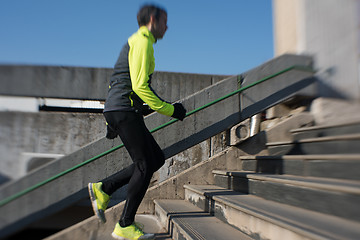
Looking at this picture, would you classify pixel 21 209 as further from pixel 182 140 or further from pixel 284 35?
pixel 284 35

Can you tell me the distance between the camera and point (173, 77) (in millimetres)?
4410

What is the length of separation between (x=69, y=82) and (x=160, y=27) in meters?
2.35

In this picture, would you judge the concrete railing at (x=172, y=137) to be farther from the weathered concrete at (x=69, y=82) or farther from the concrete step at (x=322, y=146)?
the weathered concrete at (x=69, y=82)

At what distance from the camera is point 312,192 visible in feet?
5.57

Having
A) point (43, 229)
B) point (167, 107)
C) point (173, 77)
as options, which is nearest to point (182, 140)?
point (167, 107)

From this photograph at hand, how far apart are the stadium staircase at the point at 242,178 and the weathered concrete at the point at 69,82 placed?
1.21 metres

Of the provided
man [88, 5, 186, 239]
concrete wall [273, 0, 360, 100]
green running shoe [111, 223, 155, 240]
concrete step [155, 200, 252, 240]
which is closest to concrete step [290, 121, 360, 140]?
concrete wall [273, 0, 360, 100]

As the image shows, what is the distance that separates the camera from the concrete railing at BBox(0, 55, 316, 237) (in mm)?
2842

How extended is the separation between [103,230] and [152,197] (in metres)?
0.75

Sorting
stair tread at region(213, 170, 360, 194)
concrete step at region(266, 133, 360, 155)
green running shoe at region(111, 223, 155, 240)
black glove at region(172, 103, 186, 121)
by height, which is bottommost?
green running shoe at region(111, 223, 155, 240)

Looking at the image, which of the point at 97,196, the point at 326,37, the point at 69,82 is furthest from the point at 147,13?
the point at 69,82

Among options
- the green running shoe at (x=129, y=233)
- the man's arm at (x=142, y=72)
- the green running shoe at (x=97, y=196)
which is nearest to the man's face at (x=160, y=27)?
the man's arm at (x=142, y=72)

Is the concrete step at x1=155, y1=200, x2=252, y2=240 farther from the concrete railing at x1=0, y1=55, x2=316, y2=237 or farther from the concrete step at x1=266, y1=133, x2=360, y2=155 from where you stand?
the concrete step at x1=266, y1=133, x2=360, y2=155

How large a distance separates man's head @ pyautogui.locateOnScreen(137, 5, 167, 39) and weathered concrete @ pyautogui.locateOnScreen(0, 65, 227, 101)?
2.00 meters
